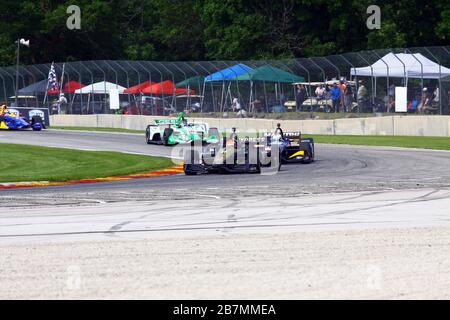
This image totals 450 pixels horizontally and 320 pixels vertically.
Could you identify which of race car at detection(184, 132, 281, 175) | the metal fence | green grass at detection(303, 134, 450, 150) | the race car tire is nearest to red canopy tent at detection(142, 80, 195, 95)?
the metal fence

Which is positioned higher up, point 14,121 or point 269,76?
point 269,76

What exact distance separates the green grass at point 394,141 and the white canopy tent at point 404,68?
2.50 m

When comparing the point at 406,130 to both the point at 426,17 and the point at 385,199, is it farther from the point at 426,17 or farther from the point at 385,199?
the point at 426,17

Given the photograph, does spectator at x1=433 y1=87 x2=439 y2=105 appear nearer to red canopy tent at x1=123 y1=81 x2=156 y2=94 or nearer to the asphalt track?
the asphalt track

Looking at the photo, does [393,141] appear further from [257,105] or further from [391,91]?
[257,105]

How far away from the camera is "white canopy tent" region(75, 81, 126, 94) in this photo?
163 ft

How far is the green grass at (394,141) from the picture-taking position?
3234 cm

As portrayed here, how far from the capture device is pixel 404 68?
38.0 metres

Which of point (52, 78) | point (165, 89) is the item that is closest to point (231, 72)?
point (165, 89)

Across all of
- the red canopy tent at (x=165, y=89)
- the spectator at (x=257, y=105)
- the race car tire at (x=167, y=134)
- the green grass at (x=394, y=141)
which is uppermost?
the red canopy tent at (x=165, y=89)

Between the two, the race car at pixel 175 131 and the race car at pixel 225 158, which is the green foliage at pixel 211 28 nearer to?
the race car at pixel 175 131

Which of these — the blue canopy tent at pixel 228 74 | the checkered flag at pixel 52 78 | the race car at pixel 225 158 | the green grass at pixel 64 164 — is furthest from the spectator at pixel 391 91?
the checkered flag at pixel 52 78

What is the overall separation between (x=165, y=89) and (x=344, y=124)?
10259mm

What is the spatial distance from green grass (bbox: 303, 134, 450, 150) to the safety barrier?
857 millimetres
